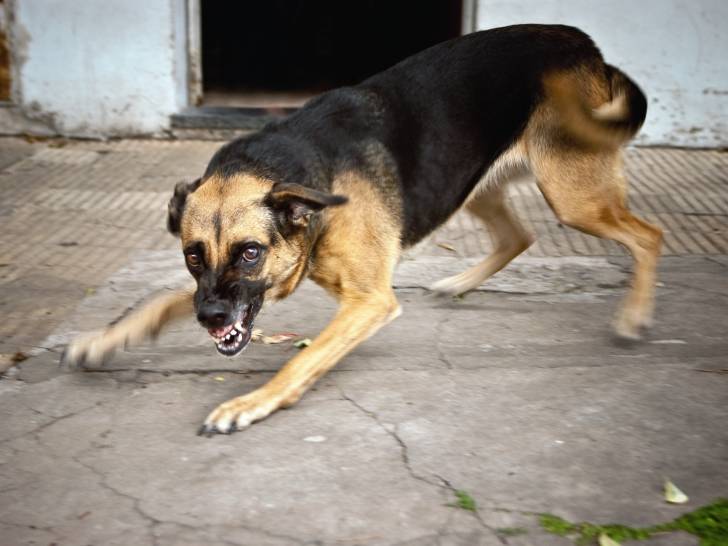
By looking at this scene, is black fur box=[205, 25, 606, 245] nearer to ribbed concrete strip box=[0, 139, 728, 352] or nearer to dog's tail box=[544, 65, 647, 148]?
dog's tail box=[544, 65, 647, 148]

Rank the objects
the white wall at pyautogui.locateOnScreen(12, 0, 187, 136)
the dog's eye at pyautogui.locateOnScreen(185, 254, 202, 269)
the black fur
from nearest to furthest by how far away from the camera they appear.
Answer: the dog's eye at pyautogui.locateOnScreen(185, 254, 202, 269), the black fur, the white wall at pyautogui.locateOnScreen(12, 0, 187, 136)

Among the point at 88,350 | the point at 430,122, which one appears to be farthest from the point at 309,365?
the point at 430,122

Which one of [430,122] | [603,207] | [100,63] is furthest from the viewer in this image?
[100,63]

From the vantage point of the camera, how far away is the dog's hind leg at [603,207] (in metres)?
4.15

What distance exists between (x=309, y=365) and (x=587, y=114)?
5.53ft

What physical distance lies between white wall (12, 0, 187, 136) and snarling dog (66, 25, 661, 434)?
418 centimetres

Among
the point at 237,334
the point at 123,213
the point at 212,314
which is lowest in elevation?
the point at 123,213

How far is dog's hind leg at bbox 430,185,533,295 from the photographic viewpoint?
4.75 meters

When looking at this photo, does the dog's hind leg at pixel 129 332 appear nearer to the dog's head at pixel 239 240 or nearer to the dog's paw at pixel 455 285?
the dog's head at pixel 239 240

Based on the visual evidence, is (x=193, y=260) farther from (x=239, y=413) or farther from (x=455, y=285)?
(x=455, y=285)

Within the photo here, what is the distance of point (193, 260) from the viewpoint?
3404 mm

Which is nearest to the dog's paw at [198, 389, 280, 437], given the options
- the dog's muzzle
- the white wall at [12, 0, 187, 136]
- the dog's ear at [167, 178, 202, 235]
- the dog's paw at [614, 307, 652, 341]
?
the dog's muzzle

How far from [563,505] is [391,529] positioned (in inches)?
21.3

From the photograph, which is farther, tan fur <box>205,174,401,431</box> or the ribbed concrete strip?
the ribbed concrete strip
